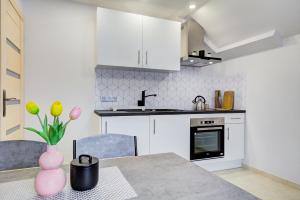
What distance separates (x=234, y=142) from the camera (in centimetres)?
295

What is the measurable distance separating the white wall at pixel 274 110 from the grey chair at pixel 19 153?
105 inches

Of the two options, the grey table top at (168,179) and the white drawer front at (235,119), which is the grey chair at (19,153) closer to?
the grey table top at (168,179)

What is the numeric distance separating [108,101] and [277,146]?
2.35 meters

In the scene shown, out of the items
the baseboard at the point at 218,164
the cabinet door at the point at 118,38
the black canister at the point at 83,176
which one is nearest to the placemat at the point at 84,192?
the black canister at the point at 83,176

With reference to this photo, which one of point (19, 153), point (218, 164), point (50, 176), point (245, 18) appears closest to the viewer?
point (50, 176)

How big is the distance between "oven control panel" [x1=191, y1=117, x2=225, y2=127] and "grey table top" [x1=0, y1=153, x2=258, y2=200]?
171 centimetres

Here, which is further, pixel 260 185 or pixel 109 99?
pixel 109 99

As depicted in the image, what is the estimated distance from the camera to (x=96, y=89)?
2.77 meters

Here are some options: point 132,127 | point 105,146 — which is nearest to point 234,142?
point 132,127

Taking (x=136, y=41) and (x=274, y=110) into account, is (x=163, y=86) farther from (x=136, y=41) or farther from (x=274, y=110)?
(x=274, y=110)

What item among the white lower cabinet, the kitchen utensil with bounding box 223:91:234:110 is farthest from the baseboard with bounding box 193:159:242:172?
the kitchen utensil with bounding box 223:91:234:110

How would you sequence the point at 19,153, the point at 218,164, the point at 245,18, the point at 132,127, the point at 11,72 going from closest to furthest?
1. the point at 19,153
2. the point at 11,72
3. the point at 132,127
4. the point at 245,18
5. the point at 218,164

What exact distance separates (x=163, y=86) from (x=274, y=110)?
5.20ft

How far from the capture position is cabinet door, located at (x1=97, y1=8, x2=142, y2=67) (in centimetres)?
244
